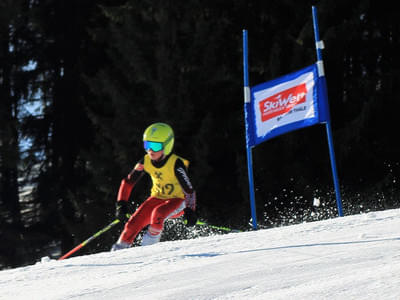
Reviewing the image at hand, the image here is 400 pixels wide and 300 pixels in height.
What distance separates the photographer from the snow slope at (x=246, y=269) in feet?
10.3

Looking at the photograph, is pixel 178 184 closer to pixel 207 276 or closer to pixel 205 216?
pixel 207 276

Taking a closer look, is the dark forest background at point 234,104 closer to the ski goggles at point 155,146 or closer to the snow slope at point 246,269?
the ski goggles at point 155,146

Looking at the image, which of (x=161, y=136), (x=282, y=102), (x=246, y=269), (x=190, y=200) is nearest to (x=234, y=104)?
(x=282, y=102)

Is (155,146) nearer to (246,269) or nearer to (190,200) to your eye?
(190,200)

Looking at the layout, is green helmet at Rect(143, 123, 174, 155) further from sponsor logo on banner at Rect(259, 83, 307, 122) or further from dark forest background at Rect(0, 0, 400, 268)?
dark forest background at Rect(0, 0, 400, 268)

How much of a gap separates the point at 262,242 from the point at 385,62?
31.2 ft

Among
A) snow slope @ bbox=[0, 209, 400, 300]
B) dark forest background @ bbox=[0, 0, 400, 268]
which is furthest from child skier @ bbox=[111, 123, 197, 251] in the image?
dark forest background @ bbox=[0, 0, 400, 268]

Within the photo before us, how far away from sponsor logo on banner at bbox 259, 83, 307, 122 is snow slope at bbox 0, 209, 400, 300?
7.03 ft

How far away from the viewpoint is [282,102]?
6.96 meters

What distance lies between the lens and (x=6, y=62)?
1561 centimetres

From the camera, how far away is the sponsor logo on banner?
22.6 feet

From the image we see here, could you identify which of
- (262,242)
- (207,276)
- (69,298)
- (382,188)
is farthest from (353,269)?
(382,188)

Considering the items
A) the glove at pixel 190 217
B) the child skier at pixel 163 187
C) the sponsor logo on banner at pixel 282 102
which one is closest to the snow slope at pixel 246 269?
the glove at pixel 190 217

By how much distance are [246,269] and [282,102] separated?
3.62 m
